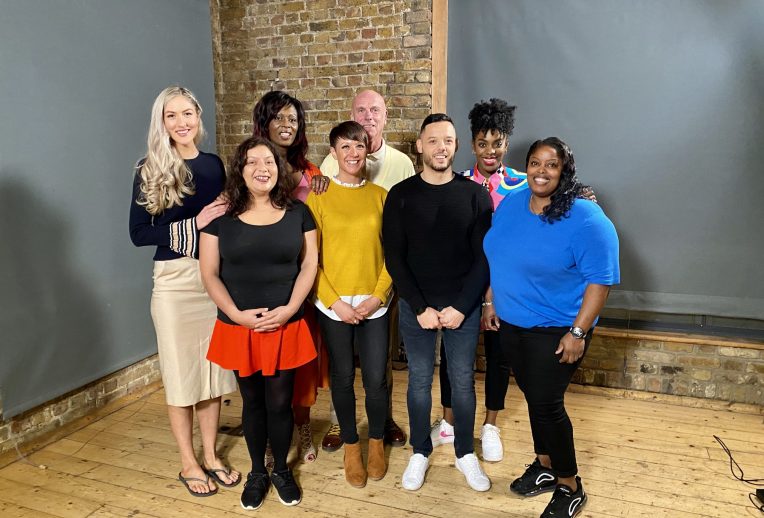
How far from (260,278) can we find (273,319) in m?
0.17

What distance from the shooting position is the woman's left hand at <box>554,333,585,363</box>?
6.93 feet

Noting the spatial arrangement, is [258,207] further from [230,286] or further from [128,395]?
[128,395]

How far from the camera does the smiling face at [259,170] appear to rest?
2.27 m

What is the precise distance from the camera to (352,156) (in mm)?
2410

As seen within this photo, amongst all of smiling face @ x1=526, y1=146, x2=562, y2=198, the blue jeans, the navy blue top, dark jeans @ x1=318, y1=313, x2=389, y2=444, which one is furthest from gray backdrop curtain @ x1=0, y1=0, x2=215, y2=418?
smiling face @ x1=526, y1=146, x2=562, y2=198

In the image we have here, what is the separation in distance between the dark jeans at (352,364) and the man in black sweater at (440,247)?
16 cm

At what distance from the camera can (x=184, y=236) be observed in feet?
7.68

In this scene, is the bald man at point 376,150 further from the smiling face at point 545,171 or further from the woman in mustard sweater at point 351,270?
the smiling face at point 545,171

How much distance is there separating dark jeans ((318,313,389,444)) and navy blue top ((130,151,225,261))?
0.70 metres

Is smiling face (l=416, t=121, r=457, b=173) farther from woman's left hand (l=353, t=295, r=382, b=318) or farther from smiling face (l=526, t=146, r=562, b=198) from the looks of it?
woman's left hand (l=353, t=295, r=382, b=318)

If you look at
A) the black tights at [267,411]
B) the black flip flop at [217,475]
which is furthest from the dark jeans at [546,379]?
the black flip flop at [217,475]

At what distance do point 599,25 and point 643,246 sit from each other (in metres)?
1.34

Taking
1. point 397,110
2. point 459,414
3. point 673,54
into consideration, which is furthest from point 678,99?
point 459,414

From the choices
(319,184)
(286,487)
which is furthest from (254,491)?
(319,184)
